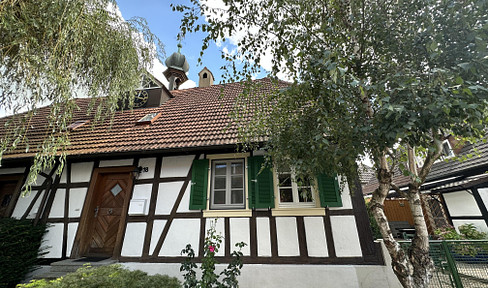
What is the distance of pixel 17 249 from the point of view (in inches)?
159

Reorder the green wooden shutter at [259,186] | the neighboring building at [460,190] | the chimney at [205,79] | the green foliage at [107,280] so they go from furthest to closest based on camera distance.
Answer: the chimney at [205,79], the neighboring building at [460,190], the green wooden shutter at [259,186], the green foliage at [107,280]

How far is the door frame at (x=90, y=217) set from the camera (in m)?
4.43

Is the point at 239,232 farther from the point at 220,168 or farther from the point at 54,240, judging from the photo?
the point at 54,240

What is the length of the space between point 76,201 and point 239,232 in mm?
4082

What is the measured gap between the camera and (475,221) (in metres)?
6.14

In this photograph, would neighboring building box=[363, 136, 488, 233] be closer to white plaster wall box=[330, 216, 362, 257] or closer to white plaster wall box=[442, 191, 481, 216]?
white plaster wall box=[442, 191, 481, 216]

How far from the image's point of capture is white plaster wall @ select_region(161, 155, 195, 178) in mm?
4707

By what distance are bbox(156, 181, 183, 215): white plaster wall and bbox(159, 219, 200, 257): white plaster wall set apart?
39cm

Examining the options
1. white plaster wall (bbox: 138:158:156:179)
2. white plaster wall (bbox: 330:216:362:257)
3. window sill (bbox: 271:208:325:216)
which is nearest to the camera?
white plaster wall (bbox: 330:216:362:257)

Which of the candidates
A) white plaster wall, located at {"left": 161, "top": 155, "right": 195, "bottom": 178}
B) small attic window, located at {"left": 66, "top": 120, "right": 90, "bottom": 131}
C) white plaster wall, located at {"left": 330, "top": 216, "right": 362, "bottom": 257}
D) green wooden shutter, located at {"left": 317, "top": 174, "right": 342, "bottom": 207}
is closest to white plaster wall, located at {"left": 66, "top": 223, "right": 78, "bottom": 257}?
white plaster wall, located at {"left": 161, "top": 155, "right": 195, "bottom": 178}

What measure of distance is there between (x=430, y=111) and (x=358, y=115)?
0.72 m

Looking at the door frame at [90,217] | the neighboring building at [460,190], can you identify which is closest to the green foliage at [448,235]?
the neighboring building at [460,190]

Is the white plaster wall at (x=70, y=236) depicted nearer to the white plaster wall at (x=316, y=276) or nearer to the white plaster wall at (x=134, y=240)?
the white plaster wall at (x=134, y=240)

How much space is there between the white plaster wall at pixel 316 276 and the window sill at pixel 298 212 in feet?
3.06
